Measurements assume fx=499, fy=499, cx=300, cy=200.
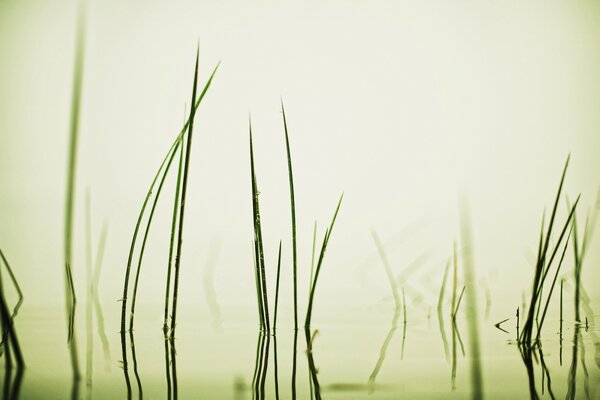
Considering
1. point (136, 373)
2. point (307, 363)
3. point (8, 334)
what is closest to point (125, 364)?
point (136, 373)

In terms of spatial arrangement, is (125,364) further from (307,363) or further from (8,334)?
(307,363)

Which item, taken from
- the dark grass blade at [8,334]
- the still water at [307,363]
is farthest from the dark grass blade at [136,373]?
the dark grass blade at [8,334]

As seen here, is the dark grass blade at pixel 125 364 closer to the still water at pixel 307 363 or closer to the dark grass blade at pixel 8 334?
the still water at pixel 307 363

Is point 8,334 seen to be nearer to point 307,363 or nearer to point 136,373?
point 136,373

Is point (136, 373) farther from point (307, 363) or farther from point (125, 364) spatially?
point (307, 363)

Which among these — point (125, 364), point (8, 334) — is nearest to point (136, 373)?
point (125, 364)

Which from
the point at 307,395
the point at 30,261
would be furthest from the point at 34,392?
the point at 30,261

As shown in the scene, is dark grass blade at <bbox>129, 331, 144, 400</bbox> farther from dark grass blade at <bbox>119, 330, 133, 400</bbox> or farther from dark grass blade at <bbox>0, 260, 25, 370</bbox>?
dark grass blade at <bbox>0, 260, 25, 370</bbox>

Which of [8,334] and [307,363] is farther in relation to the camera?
[307,363]

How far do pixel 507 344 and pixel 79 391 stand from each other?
851mm

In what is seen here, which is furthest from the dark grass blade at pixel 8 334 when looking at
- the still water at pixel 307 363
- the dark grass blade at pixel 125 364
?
the dark grass blade at pixel 125 364

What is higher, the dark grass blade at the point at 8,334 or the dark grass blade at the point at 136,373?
the dark grass blade at the point at 8,334

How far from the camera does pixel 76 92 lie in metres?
0.67

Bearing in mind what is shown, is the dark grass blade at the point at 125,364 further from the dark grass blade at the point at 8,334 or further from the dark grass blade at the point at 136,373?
the dark grass blade at the point at 8,334
